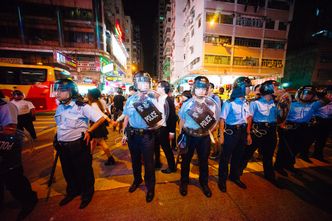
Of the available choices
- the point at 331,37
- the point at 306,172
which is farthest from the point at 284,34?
the point at 306,172

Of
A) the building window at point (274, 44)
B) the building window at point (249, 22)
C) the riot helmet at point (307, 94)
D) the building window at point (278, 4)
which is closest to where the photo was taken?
the riot helmet at point (307, 94)

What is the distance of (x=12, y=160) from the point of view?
211cm

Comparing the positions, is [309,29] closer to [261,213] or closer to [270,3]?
[270,3]

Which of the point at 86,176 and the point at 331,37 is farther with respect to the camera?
the point at 331,37

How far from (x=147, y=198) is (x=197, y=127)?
165 cm

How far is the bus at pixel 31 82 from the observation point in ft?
31.6

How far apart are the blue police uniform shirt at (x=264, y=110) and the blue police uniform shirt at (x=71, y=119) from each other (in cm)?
334

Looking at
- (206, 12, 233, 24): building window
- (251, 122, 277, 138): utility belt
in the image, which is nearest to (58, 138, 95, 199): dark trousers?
(251, 122, 277, 138): utility belt

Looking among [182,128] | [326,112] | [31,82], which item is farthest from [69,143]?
[31,82]

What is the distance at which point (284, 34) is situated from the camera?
24.6 meters

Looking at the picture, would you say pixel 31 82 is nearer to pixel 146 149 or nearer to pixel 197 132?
pixel 146 149

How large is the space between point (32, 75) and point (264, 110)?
14.4m

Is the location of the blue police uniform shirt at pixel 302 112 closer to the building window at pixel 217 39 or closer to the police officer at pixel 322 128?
the police officer at pixel 322 128

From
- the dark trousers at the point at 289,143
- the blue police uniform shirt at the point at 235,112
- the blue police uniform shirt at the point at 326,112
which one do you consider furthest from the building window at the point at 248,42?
the blue police uniform shirt at the point at 235,112
